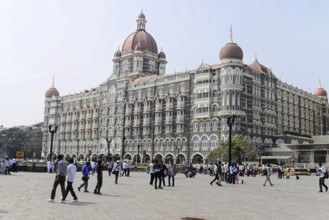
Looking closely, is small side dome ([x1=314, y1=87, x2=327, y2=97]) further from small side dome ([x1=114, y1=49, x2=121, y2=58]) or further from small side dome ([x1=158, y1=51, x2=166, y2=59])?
small side dome ([x1=114, y1=49, x2=121, y2=58])

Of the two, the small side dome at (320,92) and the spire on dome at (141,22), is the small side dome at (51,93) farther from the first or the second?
the small side dome at (320,92)

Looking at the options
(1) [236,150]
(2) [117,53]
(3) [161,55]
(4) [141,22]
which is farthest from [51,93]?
(1) [236,150]

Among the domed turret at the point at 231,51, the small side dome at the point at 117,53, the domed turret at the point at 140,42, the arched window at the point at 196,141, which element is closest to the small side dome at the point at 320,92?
Answer: the domed turret at the point at 231,51

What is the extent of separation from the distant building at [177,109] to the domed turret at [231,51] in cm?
17

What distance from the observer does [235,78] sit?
213 ft

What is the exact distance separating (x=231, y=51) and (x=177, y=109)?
50.2 ft

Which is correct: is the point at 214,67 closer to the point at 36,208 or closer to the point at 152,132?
the point at 152,132

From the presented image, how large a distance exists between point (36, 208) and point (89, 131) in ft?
271

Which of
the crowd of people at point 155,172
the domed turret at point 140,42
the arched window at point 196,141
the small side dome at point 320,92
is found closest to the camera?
the crowd of people at point 155,172

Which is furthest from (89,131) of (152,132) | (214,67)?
(214,67)

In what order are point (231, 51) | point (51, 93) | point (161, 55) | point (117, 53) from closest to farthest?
point (231, 51) → point (117, 53) → point (161, 55) → point (51, 93)

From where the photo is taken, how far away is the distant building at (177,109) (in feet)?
218

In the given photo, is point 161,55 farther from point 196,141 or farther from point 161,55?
point 196,141

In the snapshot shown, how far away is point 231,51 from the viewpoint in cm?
6519
